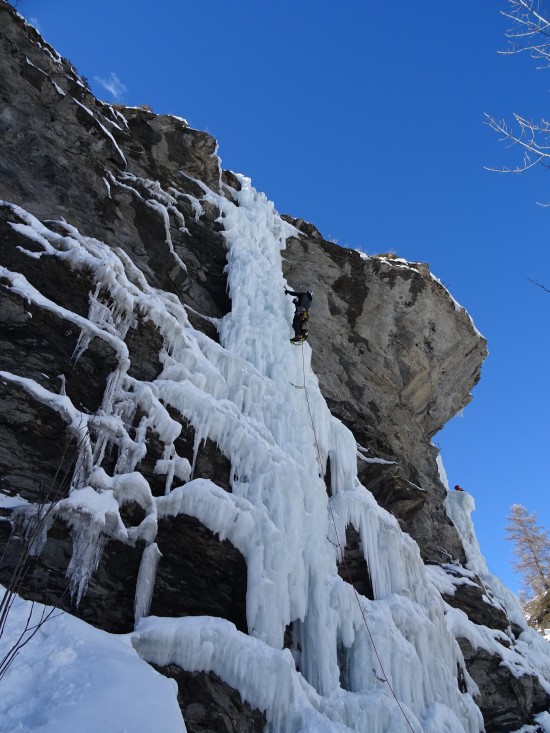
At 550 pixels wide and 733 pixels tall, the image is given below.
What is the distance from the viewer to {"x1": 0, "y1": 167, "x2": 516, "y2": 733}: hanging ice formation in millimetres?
6406

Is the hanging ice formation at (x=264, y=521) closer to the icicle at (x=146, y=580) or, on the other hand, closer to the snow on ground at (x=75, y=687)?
the icicle at (x=146, y=580)

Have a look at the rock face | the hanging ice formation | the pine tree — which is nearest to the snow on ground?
the rock face

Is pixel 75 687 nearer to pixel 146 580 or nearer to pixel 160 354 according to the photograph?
pixel 146 580

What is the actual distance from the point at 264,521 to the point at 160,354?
3026 mm

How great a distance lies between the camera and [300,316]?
12883 millimetres

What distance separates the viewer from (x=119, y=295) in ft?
29.1

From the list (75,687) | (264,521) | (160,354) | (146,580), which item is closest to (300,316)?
(160,354)

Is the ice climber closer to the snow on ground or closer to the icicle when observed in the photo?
the icicle

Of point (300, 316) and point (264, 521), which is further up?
point (300, 316)

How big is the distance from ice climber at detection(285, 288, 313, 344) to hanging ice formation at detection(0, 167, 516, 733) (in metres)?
0.58

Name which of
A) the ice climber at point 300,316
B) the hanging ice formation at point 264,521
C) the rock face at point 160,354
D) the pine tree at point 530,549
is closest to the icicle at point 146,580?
the hanging ice formation at point 264,521

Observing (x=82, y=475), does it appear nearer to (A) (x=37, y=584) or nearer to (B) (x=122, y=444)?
(B) (x=122, y=444)

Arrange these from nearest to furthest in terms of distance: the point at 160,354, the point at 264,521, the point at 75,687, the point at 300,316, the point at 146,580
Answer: the point at 75,687 → the point at 146,580 → the point at 264,521 → the point at 160,354 → the point at 300,316

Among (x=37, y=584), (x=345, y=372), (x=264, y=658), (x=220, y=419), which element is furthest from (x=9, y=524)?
(x=345, y=372)
